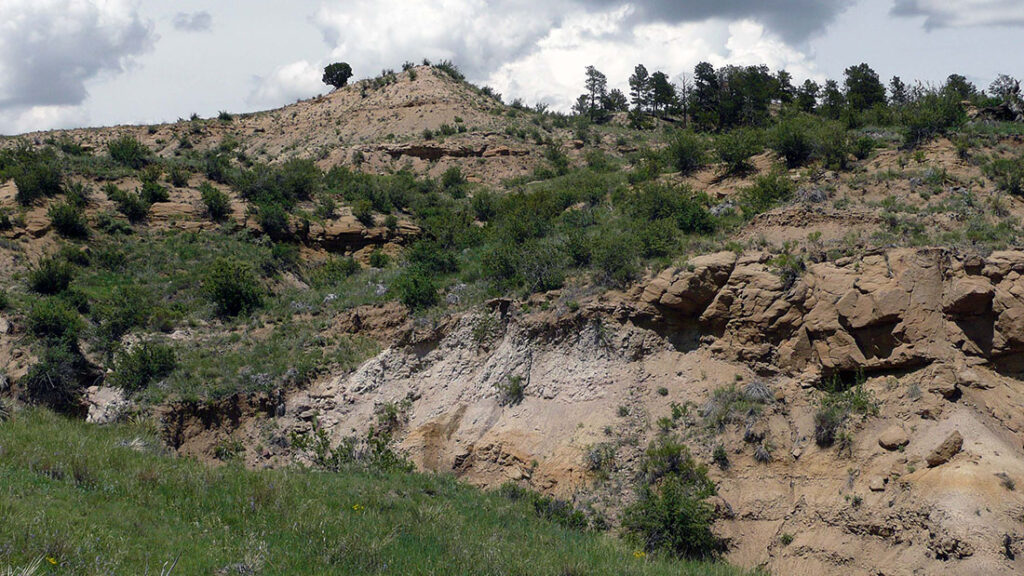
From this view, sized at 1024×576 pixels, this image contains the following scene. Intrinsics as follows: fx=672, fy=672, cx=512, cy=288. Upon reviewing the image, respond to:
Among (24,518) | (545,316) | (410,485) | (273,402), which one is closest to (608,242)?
(545,316)

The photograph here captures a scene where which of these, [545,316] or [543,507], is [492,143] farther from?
[543,507]

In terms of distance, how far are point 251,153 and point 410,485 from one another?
35.0m

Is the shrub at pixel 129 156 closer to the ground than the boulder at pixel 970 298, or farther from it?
farther from it

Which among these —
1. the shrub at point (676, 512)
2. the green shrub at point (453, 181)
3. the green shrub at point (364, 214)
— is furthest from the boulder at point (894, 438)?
the green shrub at point (453, 181)

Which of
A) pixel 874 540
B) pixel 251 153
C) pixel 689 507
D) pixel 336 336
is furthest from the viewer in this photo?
pixel 251 153

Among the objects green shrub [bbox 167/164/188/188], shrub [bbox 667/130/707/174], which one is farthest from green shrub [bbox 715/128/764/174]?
green shrub [bbox 167/164/188/188]

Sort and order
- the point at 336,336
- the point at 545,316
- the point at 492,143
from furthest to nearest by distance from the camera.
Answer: the point at 492,143, the point at 336,336, the point at 545,316

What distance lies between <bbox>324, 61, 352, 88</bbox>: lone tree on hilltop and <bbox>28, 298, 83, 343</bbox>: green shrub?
39618 mm

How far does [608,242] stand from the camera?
1736 cm

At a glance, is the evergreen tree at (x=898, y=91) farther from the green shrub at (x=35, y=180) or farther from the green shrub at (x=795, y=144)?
the green shrub at (x=35, y=180)

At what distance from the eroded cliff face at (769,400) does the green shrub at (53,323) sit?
4.72 m

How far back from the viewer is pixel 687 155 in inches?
920

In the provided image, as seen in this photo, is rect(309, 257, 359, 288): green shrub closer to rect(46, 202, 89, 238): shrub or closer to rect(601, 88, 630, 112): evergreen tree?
rect(46, 202, 89, 238): shrub

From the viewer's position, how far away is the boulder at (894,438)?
12.0m
